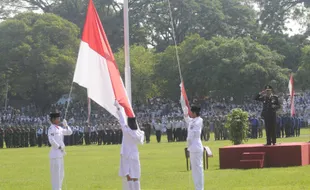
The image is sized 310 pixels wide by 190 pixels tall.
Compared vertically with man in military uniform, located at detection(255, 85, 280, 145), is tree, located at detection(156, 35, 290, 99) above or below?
above

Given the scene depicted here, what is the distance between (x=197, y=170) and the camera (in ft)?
48.6

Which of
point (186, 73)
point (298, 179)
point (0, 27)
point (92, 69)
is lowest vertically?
point (298, 179)

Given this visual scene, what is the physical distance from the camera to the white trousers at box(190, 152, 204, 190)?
14.8 meters

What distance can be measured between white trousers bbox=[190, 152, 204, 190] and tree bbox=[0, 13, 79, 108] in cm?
5299

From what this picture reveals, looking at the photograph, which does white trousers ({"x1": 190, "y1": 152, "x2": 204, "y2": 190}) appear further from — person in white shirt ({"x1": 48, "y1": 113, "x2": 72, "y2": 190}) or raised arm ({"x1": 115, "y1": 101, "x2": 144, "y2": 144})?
person in white shirt ({"x1": 48, "y1": 113, "x2": 72, "y2": 190})

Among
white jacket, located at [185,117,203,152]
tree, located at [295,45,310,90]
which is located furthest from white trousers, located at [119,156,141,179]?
tree, located at [295,45,310,90]

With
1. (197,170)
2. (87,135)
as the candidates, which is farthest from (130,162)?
(87,135)

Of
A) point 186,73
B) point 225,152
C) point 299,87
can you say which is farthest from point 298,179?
point 299,87

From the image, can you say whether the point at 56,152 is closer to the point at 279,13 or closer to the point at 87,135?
the point at 87,135

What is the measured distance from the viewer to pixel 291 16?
3076 inches

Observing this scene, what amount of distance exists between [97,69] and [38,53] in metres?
55.9

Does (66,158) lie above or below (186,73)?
below

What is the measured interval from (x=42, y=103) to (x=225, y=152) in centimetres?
5450

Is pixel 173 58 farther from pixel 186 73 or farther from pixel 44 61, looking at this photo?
pixel 44 61
